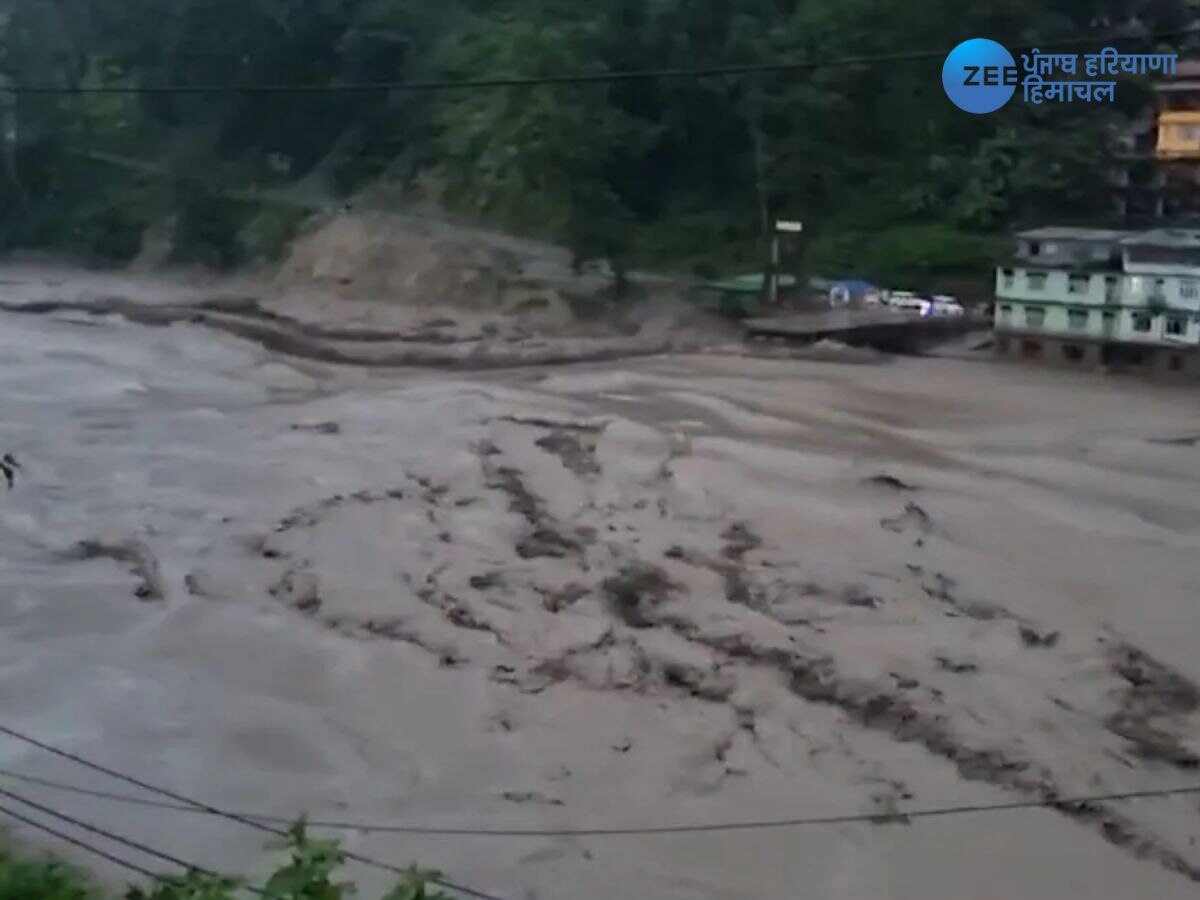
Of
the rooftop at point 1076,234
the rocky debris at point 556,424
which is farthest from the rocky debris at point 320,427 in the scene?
the rooftop at point 1076,234

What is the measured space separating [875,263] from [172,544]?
5.87 metres

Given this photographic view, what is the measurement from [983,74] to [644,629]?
18.4 ft

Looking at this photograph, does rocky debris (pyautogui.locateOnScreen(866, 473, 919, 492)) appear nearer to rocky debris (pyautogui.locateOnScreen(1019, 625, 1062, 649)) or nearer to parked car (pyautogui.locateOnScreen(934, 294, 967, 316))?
rocky debris (pyautogui.locateOnScreen(1019, 625, 1062, 649))

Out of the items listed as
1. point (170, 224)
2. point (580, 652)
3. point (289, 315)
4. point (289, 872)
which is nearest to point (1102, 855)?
point (580, 652)

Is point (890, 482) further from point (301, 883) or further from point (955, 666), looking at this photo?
point (301, 883)

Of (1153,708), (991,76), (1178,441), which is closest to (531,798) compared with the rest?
(1153,708)

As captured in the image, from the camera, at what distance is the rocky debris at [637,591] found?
5684 mm

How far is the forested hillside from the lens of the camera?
10.4m

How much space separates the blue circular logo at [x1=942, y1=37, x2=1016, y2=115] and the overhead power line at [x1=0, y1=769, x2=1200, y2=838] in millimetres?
6074

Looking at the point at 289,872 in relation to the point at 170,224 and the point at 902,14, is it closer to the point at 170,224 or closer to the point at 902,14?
the point at 902,14

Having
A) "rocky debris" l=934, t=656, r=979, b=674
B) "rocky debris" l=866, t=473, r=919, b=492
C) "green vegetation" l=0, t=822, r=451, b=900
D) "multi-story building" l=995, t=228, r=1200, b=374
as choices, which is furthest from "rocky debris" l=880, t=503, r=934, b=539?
"green vegetation" l=0, t=822, r=451, b=900

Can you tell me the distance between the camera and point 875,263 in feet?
35.3

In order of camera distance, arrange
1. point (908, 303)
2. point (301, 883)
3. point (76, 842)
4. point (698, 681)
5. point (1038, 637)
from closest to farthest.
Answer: point (301, 883) < point (76, 842) < point (698, 681) < point (1038, 637) < point (908, 303)

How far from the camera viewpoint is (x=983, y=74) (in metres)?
9.64
